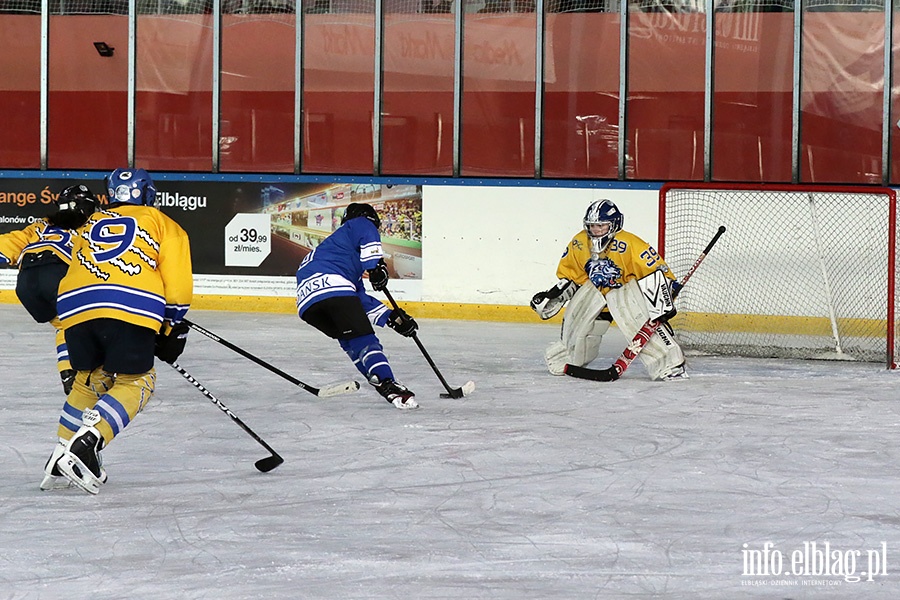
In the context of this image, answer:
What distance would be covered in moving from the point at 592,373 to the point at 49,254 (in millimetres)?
2765

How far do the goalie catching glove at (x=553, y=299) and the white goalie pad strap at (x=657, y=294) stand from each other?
0.45 m

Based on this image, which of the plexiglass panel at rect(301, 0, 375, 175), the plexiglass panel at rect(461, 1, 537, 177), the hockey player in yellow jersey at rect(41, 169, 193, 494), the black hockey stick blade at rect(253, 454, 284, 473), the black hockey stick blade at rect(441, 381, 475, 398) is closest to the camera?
the hockey player in yellow jersey at rect(41, 169, 193, 494)

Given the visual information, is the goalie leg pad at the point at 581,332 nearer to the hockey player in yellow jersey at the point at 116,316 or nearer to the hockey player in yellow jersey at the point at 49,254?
the hockey player in yellow jersey at the point at 49,254

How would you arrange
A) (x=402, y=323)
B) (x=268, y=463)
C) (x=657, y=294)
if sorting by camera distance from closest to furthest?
(x=268, y=463)
(x=402, y=323)
(x=657, y=294)

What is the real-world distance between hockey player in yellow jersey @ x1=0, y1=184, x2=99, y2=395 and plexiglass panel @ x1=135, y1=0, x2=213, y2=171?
15.5ft

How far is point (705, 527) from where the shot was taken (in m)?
4.12

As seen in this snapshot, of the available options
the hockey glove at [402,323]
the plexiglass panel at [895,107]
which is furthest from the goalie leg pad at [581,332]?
the plexiglass panel at [895,107]

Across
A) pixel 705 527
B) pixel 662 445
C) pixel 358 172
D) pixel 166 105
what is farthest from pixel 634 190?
pixel 705 527

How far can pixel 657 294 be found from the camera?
7.23 metres

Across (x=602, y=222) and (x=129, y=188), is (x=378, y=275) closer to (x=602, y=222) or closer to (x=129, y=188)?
(x=602, y=222)

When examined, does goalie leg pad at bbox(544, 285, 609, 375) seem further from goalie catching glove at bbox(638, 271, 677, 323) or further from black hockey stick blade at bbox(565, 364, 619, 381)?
goalie catching glove at bbox(638, 271, 677, 323)

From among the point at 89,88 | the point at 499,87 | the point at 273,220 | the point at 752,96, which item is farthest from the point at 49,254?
the point at 752,96

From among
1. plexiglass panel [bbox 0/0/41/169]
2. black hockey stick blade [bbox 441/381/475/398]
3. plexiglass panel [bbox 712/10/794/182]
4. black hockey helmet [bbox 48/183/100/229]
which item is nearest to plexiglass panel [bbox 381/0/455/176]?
plexiglass panel [bbox 712/10/794/182]

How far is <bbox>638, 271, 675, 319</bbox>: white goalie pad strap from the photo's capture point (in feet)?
23.7
